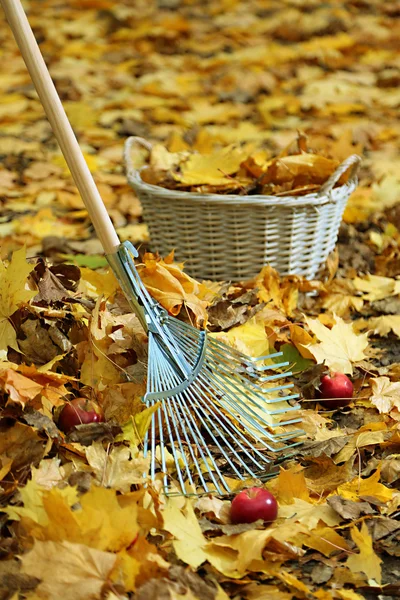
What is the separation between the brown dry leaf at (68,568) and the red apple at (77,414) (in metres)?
0.37

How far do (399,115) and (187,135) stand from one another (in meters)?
1.74

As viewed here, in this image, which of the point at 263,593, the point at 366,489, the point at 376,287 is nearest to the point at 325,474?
the point at 366,489

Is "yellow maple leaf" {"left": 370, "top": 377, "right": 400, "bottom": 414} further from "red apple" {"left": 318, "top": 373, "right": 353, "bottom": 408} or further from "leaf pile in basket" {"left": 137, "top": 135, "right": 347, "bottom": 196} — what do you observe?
"leaf pile in basket" {"left": 137, "top": 135, "right": 347, "bottom": 196}

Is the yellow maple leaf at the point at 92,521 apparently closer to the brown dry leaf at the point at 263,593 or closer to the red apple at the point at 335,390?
the brown dry leaf at the point at 263,593

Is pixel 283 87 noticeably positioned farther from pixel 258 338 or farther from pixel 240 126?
pixel 258 338

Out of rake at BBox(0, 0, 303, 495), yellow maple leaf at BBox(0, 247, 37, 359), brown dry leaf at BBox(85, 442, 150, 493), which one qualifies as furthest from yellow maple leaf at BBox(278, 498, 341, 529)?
yellow maple leaf at BBox(0, 247, 37, 359)

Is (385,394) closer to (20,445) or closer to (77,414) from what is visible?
(77,414)

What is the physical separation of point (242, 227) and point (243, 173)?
0.22 metres

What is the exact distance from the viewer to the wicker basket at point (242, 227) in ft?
7.09

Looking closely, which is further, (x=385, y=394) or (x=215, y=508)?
(x=385, y=394)

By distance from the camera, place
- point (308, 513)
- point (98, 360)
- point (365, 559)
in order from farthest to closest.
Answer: point (98, 360) < point (308, 513) < point (365, 559)

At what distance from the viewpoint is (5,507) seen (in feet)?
4.41

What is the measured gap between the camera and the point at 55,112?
153cm

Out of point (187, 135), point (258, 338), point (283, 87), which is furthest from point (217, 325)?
point (283, 87)
